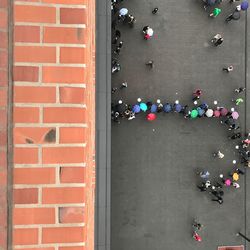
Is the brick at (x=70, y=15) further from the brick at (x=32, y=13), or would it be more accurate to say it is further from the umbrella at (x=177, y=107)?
the umbrella at (x=177, y=107)

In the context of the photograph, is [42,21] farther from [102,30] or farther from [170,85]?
[170,85]

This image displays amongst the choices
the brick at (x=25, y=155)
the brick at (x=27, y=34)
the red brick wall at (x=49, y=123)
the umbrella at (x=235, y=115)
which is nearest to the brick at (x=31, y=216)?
the red brick wall at (x=49, y=123)

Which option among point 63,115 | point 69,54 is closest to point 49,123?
point 63,115

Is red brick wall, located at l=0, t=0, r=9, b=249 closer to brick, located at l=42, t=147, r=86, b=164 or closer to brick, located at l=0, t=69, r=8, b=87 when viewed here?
brick, located at l=0, t=69, r=8, b=87

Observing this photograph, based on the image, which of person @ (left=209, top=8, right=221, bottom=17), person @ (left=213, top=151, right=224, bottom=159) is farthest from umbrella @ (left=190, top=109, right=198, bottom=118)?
person @ (left=209, top=8, right=221, bottom=17)

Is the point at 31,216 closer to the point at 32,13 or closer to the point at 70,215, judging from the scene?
the point at 70,215

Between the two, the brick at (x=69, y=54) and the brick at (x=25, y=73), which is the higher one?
the brick at (x=69, y=54)
